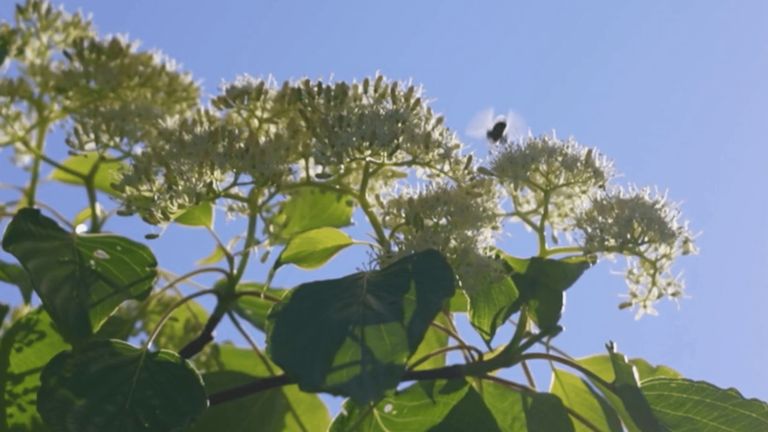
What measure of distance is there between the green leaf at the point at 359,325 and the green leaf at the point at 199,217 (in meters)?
0.33

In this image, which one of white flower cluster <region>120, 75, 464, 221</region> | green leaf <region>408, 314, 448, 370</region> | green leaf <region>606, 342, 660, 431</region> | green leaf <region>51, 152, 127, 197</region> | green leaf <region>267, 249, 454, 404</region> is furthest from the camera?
green leaf <region>51, 152, 127, 197</region>

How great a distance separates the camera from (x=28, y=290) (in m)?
1.10

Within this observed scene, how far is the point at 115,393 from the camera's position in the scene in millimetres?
874

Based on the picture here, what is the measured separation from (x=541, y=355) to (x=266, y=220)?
0.35m

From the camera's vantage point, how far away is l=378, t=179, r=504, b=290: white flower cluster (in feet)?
3.00

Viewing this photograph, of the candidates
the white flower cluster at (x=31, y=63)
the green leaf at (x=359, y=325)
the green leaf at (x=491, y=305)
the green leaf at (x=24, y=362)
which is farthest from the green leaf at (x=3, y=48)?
the green leaf at (x=491, y=305)

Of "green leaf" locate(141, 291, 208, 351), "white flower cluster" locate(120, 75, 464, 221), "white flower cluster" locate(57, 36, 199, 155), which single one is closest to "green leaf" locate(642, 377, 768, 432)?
"white flower cluster" locate(120, 75, 464, 221)

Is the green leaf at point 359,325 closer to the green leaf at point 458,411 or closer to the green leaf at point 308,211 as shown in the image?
the green leaf at point 458,411

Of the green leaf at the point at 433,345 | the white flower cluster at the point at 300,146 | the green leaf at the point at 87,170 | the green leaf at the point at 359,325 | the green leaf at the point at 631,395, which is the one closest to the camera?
the green leaf at the point at 359,325

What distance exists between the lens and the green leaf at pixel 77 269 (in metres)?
0.89

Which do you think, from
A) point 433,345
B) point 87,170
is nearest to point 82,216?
point 87,170

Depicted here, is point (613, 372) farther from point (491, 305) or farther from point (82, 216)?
point (82, 216)

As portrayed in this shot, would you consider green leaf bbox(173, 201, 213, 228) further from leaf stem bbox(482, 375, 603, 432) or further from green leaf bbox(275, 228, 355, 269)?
leaf stem bbox(482, 375, 603, 432)

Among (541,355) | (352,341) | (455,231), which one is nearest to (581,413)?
(541,355)
